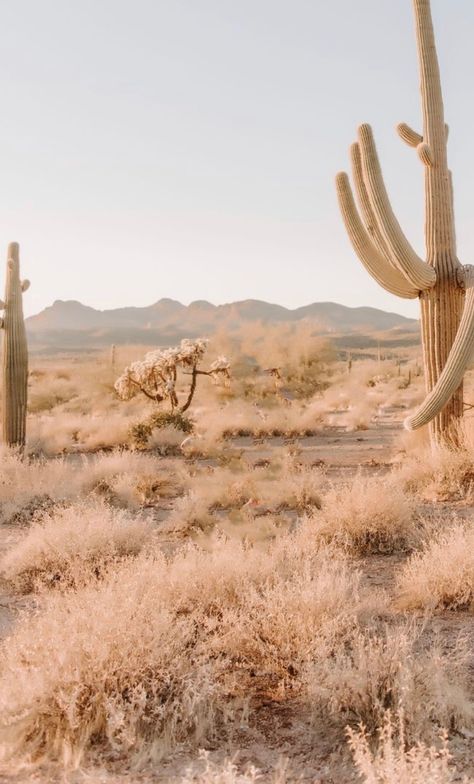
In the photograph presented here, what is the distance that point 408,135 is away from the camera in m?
10.2

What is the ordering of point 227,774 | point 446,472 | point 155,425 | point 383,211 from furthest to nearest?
point 155,425, point 383,211, point 446,472, point 227,774

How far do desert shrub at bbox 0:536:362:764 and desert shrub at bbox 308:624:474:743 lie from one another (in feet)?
1.03

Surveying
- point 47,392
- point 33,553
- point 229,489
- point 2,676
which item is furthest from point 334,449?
point 47,392

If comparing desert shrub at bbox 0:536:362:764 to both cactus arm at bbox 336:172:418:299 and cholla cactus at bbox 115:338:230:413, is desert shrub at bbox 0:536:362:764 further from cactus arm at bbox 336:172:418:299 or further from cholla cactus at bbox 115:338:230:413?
cholla cactus at bbox 115:338:230:413

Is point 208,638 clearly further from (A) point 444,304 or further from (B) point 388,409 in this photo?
(B) point 388,409

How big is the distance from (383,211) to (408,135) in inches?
68.6

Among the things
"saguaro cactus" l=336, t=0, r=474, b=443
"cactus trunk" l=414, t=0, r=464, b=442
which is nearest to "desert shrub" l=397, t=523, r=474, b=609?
A: "saguaro cactus" l=336, t=0, r=474, b=443

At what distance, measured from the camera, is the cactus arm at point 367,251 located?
31.8 feet

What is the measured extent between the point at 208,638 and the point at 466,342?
5.73 metres

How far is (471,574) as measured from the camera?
5.18 metres

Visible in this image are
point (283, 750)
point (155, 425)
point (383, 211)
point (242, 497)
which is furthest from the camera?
point (155, 425)

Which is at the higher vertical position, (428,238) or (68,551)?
(428,238)

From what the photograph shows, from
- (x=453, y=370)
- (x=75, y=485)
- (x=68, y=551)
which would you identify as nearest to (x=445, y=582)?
(x=68, y=551)

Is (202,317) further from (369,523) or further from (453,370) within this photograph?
(369,523)
